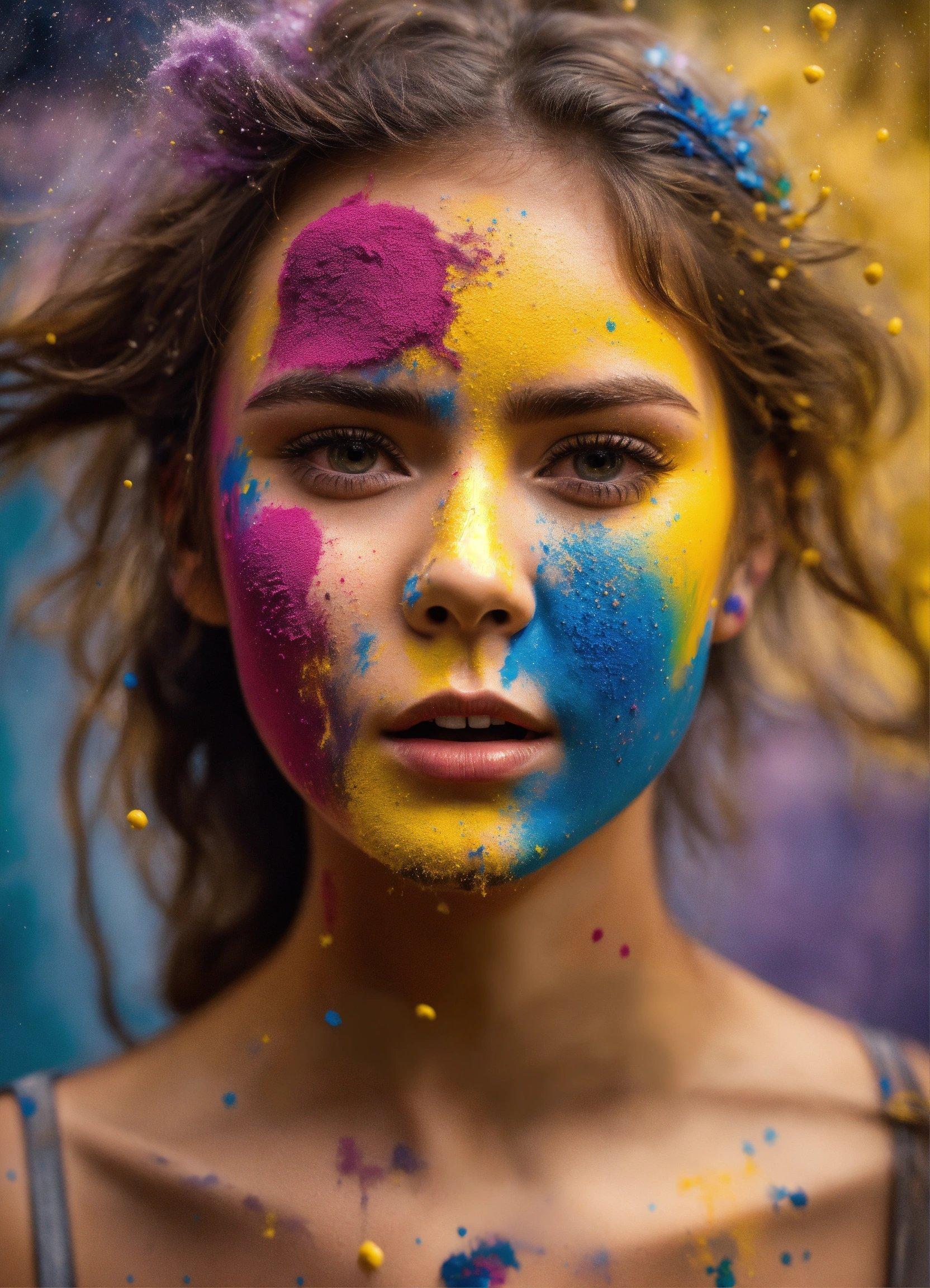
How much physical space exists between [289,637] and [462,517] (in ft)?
0.62

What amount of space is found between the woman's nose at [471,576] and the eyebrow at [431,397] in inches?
2.7

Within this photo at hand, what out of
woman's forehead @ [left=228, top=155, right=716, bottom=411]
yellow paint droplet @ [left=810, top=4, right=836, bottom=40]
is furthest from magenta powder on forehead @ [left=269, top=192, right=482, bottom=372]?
yellow paint droplet @ [left=810, top=4, right=836, bottom=40]

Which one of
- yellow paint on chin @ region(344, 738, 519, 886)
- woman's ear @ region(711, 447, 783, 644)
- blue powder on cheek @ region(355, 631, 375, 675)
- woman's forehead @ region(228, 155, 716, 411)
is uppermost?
woman's forehead @ region(228, 155, 716, 411)

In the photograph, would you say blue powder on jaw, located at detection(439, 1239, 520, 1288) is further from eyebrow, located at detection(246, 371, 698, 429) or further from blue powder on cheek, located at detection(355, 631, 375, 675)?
eyebrow, located at detection(246, 371, 698, 429)

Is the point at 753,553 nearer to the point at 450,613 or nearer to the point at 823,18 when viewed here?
the point at 450,613

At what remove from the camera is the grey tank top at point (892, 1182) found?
4.09ft

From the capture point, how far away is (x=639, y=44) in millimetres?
1303

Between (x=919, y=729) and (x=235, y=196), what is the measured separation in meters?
1.09

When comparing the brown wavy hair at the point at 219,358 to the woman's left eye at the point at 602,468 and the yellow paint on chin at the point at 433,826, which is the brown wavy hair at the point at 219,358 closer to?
the woman's left eye at the point at 602,468

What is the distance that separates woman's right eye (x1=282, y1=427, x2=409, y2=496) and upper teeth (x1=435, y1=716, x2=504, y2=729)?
0.68 feet

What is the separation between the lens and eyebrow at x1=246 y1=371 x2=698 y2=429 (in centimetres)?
105

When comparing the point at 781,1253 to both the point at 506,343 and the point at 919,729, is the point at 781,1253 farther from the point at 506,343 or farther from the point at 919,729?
the point at 506,343

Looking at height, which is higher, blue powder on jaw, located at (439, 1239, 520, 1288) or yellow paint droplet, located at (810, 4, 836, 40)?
yellow paint droplet, located at (810, 4, 836, 40)

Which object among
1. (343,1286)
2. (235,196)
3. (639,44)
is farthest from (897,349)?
(343,1286)
